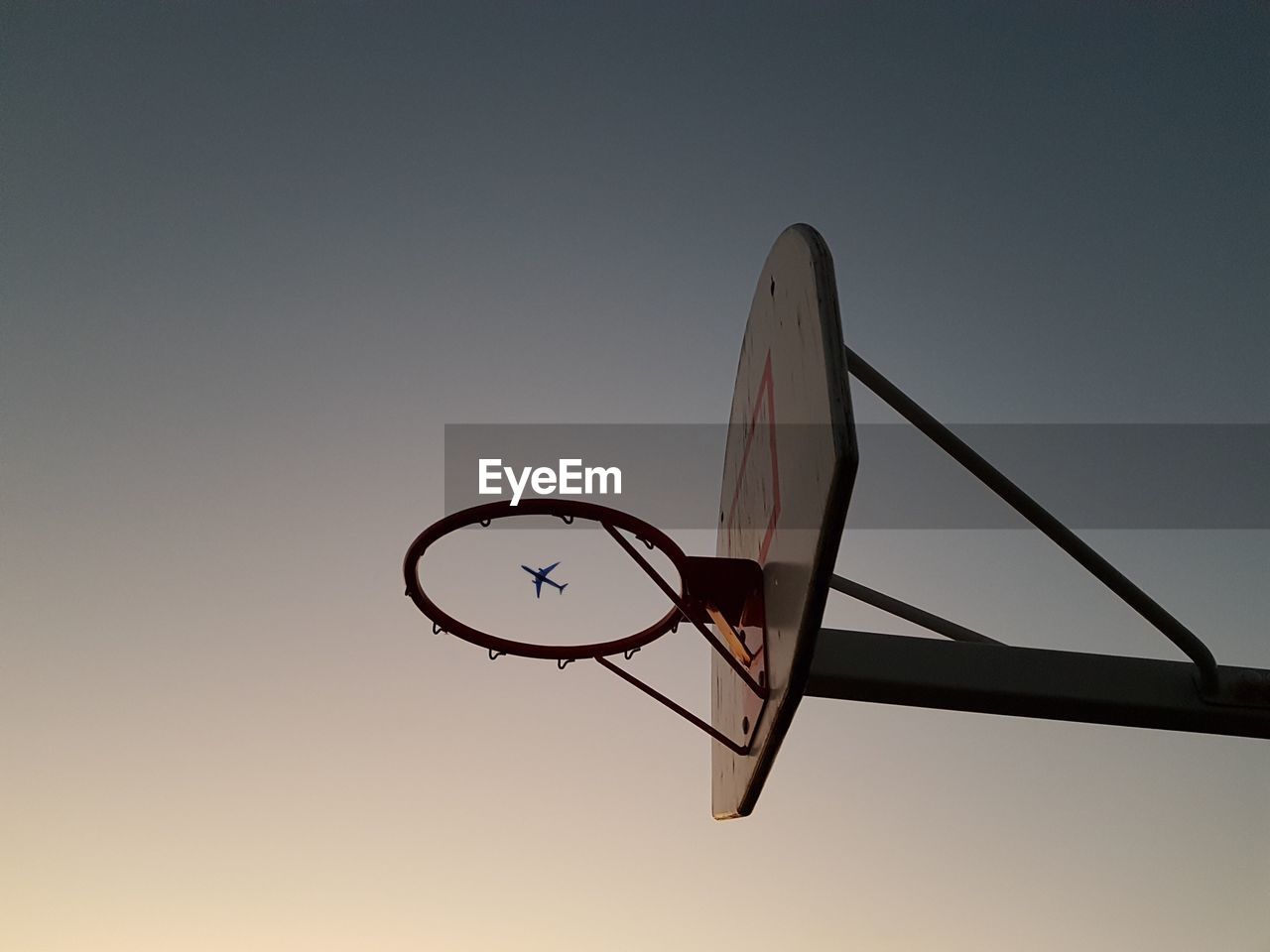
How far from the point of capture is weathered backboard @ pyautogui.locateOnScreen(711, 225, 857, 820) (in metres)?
1.75

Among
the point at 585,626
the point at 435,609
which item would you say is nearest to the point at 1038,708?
the point at 435,609

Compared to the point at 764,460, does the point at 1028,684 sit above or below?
below

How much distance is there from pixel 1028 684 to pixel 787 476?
31.8 inches

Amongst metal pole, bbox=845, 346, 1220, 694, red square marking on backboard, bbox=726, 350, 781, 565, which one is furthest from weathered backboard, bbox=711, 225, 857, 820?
metal pole, bbox=845, 346, 1220, 694

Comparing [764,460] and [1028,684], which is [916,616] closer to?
[1028,684]

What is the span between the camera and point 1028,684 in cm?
237

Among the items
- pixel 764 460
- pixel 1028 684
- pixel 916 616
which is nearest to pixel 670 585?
pixel 764 460

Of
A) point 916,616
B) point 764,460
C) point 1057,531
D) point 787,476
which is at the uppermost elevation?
point 764,460

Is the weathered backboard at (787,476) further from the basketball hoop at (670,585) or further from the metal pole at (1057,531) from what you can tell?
the metal pole at (1057,531)

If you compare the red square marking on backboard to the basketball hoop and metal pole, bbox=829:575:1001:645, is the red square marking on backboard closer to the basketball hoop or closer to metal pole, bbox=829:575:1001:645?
the basketball hoop

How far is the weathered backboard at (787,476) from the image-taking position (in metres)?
1.75

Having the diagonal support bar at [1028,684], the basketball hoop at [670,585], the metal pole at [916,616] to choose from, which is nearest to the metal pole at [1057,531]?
the diagonal support bar at [1028,684]

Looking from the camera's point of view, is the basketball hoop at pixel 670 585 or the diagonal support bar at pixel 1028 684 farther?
the basketball hoop at pixel 670 585

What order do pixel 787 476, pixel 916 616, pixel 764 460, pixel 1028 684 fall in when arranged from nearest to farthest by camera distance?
1. pixel 787 476
2. pixel 1028 684
3. pixel 764 460
4. pixel 916 616
